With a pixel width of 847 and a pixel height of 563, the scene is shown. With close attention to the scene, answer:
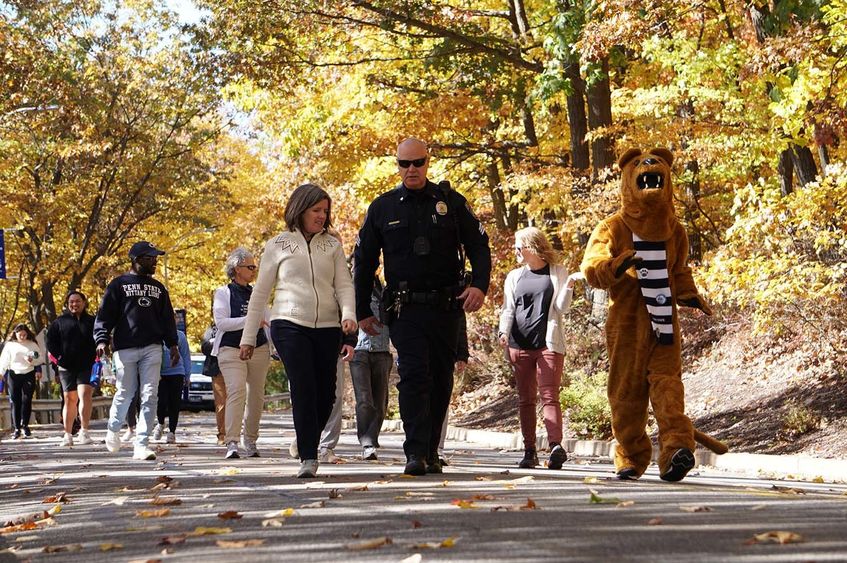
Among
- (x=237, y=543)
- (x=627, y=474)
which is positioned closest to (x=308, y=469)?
(x=627, y=474)

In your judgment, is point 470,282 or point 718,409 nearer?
point 470,282

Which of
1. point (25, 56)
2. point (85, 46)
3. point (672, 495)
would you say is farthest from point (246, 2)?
point (672, 495)

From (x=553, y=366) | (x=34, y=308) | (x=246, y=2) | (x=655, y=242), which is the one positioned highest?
(x=246, y=2)

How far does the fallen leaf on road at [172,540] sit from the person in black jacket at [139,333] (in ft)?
23.6

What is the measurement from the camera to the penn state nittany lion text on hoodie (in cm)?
1362

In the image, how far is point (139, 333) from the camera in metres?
13.6

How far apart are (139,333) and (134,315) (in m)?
0.19

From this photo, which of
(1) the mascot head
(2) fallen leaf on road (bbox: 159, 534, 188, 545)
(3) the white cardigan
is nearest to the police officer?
(1) the mascot head

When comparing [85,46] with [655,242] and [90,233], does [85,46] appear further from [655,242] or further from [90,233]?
[655,242]

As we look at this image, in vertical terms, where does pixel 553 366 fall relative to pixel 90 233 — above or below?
below

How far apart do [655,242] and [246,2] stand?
1550 centimetres

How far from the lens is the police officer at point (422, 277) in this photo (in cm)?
952

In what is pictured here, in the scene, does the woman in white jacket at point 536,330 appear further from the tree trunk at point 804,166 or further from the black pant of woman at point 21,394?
the black pant of woman at point 21,394

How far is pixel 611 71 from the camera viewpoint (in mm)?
24953
